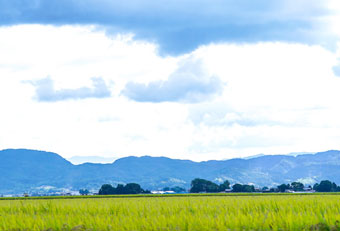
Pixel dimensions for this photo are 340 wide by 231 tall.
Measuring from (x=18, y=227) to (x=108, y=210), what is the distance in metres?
4.74

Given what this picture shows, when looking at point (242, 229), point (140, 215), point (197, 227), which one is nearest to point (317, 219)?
point (242, 229)

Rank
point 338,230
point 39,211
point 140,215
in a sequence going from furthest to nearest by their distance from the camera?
point 39,211 → point 140,215 → point 338,230

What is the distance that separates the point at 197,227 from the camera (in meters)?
16.2

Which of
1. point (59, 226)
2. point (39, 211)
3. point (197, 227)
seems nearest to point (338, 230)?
point (197, 227)

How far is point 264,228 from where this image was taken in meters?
15.9

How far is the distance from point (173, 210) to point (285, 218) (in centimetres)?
567

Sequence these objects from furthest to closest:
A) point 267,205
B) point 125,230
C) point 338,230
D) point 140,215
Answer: point 267,205 < point 140,215 < point 125,230 < point 338,230

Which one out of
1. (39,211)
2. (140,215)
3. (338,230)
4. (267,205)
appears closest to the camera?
(338,230)

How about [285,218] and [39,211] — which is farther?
[39,211]

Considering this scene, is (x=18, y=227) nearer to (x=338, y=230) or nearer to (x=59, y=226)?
(x=59, y=226)

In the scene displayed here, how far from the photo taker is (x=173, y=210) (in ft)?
67.2

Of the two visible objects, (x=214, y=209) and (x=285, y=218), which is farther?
(x=214, y=209)

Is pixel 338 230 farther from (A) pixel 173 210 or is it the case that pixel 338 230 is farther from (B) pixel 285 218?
(A) pixel 173 210

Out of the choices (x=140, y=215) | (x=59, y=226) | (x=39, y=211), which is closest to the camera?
(x=59, y=226)
